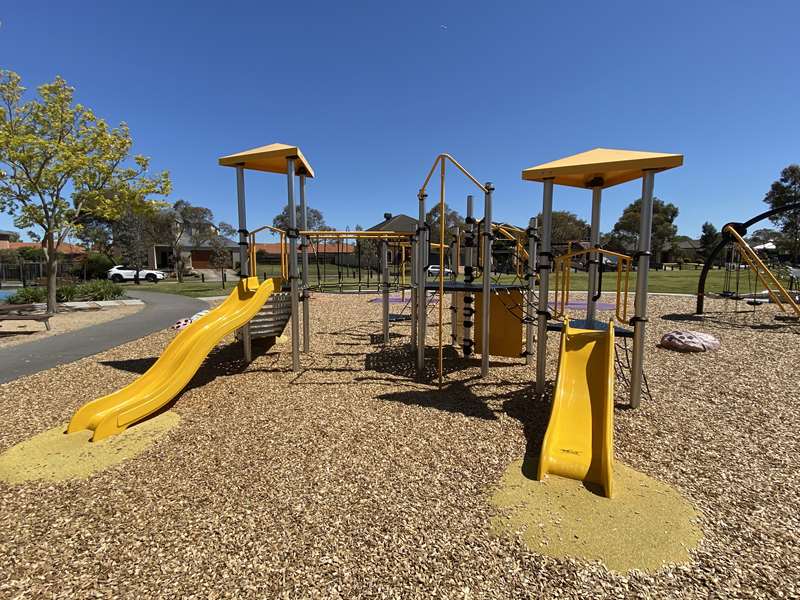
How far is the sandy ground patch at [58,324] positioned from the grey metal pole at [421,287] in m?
8.13

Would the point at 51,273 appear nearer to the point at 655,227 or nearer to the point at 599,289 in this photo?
the point at 599,289

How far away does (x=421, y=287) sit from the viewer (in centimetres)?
580

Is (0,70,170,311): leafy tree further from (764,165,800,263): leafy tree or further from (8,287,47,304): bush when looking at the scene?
(764,165,800,263): leafy tree

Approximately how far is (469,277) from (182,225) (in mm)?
48516

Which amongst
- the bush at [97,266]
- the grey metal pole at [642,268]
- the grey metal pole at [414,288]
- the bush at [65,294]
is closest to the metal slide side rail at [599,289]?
the grey metal pole at [642,268]

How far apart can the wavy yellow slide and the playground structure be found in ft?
0.04

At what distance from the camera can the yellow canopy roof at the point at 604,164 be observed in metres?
3.92

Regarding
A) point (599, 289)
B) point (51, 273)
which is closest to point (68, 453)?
point (599, 289)

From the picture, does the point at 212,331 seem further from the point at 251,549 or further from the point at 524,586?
the point at 524,586

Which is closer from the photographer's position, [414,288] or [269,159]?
[269,159]

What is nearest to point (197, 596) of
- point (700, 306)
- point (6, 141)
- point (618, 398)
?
point (618, 398)

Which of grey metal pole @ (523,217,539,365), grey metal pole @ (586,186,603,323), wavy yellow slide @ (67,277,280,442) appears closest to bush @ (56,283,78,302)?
wavy yellow slide @ (67,277,280,442)

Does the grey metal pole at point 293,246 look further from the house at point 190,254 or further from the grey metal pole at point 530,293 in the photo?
the house at point 190,254

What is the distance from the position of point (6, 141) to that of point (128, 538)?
45.4 feet
